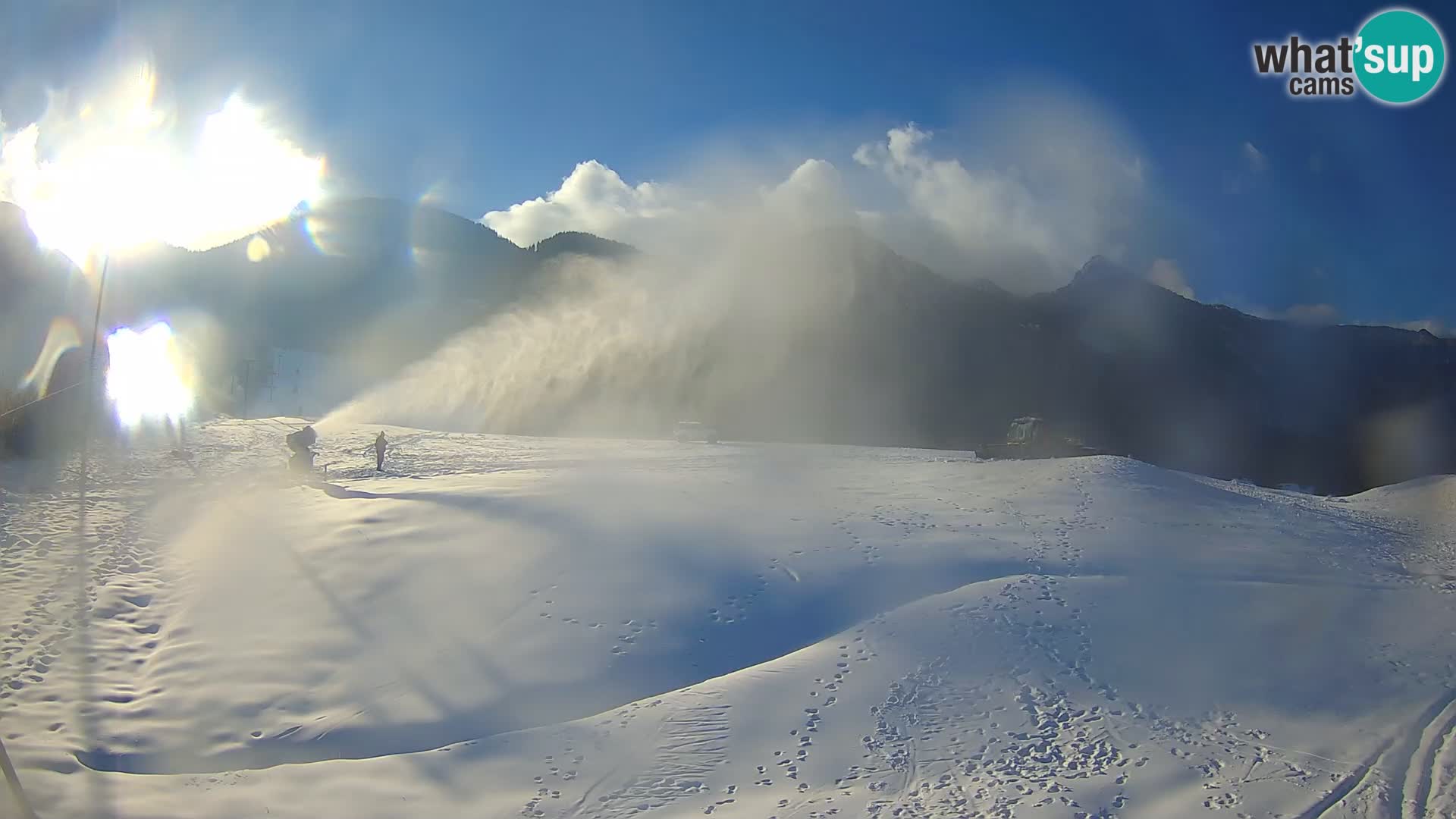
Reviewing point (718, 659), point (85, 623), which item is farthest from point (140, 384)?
point (718, 659)

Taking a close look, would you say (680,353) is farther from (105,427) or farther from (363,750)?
(363,750)

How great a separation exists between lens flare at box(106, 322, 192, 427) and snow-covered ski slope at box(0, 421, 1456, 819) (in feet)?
44.0

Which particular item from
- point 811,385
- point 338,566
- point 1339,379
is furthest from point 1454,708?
point 1339,379

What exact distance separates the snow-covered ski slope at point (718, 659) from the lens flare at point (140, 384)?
527 inches

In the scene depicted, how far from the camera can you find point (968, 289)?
115 meters

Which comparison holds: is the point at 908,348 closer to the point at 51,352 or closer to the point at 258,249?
the point at 51,352

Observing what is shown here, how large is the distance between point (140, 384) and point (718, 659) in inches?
1416

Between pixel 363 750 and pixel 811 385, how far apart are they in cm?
8442

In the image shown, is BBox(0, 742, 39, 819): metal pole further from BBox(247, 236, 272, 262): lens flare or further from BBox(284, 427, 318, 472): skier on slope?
BBox(247, 236, 272, 262): lens flare

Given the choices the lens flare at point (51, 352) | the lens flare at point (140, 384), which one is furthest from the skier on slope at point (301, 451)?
the lens flare at point (140, 384)

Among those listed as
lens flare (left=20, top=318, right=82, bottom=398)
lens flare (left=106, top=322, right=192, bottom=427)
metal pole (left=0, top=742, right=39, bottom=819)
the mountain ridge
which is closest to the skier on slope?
lens flare (left=20, top=318, right=82, bottom=398)

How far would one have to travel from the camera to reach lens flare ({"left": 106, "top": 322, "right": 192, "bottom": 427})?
30.2 meters

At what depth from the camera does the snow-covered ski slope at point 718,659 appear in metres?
8.12

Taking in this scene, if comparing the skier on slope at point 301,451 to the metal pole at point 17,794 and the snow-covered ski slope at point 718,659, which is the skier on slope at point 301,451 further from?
the metal pole at point 17,794
